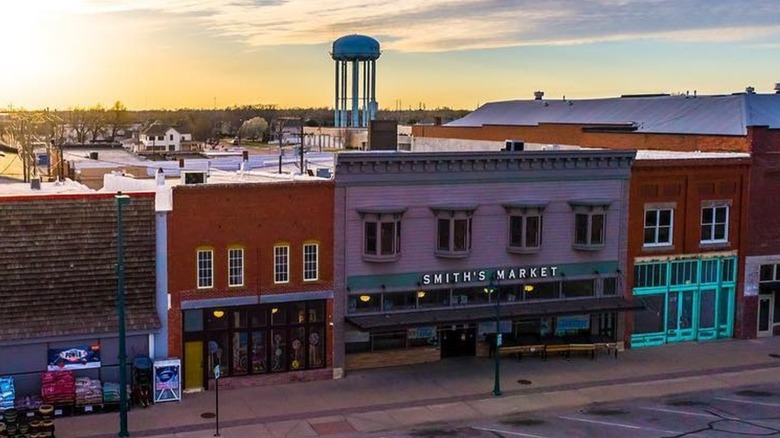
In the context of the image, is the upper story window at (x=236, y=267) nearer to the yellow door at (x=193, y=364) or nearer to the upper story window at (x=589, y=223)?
the yellow door at (x=193, y=364)

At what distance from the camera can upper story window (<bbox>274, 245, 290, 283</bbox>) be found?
108 feet

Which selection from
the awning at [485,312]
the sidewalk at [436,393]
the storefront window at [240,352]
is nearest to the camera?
the sidewalk at [436,393]

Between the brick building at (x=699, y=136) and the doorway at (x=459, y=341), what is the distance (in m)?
13.4

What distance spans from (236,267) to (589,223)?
49.3 ft

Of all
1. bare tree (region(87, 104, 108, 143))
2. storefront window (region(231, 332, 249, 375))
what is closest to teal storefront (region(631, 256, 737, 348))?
storefront window (region(231, 332, 249, 375))

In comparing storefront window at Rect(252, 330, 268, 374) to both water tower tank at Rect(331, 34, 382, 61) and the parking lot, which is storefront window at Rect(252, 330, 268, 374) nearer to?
the parking lot

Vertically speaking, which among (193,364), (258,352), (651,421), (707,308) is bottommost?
(651,421)

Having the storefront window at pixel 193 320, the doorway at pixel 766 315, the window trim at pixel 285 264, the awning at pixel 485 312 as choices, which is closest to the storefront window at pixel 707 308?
the doorway at pixel 766 315

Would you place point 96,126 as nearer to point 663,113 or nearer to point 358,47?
point 358,47

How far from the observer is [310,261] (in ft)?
111

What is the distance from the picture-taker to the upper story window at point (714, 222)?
40844mm

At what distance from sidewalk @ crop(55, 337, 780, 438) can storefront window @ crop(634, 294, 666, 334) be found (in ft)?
3.62

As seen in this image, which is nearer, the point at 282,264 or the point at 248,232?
the point at 248,232

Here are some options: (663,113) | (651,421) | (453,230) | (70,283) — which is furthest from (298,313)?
(663,113)
